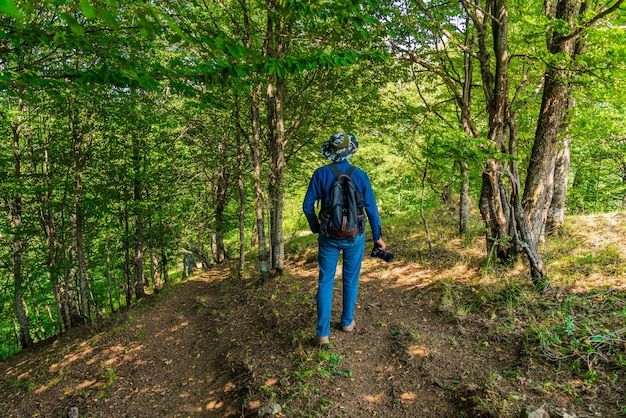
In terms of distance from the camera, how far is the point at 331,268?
13.5 feet

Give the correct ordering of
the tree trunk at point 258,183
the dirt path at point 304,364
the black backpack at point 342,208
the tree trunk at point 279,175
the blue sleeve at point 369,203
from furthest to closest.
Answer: the tree trunk at point 258,183
the tree trunk at point 279,175
the blue sleeve at point 369,203
the black backpack at point 342,208
the dirt path at point 304,364

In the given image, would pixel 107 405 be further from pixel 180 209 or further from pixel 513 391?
pixel 180 209

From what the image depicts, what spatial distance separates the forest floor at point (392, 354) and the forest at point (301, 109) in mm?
614

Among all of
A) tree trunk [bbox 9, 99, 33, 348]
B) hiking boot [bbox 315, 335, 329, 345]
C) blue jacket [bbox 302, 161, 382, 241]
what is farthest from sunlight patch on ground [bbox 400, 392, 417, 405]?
tree trunk [bbox 9, 99, 33, 348]

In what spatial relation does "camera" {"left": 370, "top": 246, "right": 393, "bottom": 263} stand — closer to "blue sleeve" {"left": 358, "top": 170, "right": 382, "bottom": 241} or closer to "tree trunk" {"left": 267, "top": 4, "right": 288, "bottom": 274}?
"blue sleeve" {"left": 358, "top": 170, "right": 382, "bottom": 241}

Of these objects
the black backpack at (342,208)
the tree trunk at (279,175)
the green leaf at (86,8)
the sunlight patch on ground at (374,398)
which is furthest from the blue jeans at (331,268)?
the tree trunk at (279,175)

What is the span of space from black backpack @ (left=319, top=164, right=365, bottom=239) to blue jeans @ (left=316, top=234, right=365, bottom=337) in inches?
5.8

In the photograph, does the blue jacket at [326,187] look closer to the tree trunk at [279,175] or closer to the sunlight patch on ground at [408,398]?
the sunlight patch on ground at [408,398]

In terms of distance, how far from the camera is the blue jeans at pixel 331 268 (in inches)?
159

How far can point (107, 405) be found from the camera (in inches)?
199

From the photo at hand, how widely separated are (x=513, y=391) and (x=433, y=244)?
527cm

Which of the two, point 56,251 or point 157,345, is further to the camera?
point 56,251

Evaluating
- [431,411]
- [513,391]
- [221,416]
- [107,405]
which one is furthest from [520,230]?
[107,405]

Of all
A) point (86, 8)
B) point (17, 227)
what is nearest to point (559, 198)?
point (86, 8)
